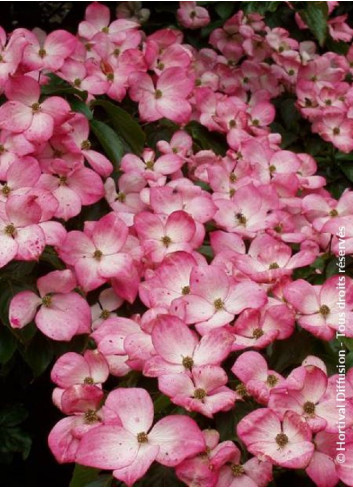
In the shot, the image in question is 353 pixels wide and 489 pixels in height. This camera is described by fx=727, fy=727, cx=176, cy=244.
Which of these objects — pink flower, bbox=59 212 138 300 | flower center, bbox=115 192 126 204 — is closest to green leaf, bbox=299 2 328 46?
flower center, bbox=115 192 126 204

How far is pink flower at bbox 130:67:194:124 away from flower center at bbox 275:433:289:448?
0.63 metres

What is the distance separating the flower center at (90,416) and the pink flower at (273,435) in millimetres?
155

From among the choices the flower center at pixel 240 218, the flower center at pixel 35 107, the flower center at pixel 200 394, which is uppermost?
the flower center at pixel 35 107

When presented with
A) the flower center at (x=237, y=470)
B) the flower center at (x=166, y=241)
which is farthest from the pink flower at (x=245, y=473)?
the flower center at (x=166, y=241)

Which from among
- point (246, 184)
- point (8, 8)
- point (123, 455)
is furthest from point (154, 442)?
point (8, 8)

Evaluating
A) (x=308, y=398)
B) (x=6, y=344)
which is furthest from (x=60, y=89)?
(x=308, y=398)

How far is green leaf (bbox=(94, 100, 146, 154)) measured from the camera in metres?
1.09

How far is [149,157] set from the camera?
44.6 inches

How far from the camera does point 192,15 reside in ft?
5.15

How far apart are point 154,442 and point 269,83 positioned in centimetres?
103

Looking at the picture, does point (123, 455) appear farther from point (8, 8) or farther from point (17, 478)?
point (8, 8)

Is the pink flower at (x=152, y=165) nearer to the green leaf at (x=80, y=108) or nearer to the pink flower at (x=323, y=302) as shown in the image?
the green leaf at (x=80, y=108)

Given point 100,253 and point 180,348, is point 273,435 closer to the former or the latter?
point 180,348

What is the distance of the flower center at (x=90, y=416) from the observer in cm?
74
